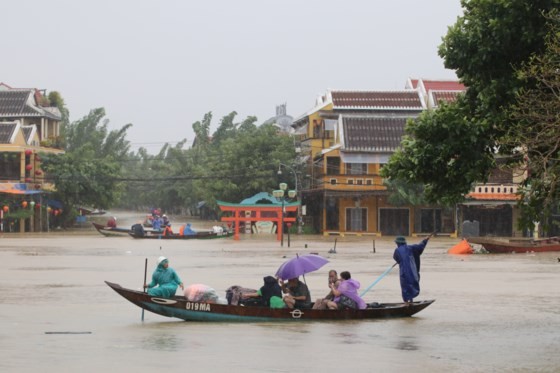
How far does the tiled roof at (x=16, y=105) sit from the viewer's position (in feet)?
257

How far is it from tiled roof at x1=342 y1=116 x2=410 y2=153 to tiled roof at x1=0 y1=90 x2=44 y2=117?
Answer: 2435 centimetres

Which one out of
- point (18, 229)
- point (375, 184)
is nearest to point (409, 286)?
point (375, 184)

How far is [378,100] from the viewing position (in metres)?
71.2

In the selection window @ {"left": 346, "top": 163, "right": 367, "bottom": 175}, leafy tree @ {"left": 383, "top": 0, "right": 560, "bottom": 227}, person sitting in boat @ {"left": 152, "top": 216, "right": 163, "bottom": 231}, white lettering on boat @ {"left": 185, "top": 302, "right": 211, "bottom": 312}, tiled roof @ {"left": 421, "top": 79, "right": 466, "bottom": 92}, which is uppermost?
tiled roof @ {"left": 421, "top": 79, "right": 466, "bottom": 92}

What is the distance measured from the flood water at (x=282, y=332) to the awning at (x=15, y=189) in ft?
128

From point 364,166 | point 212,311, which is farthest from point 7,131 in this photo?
point 212,311

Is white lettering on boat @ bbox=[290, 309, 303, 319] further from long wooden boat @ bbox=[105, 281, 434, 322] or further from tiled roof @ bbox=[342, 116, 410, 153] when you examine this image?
tiled roof @ bbox=[342, 116, 410, 153]

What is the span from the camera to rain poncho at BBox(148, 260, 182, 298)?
19.6 meters

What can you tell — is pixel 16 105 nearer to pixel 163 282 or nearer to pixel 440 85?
pixel 440 85

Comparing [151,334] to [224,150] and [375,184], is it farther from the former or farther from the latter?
[224,150]

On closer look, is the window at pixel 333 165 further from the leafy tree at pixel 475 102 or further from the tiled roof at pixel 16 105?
the leafy tree at pixel 475 102

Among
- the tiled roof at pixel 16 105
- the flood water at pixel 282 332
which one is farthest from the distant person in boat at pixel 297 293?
the tiled roof at pixel 16 105

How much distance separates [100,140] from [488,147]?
304 ft

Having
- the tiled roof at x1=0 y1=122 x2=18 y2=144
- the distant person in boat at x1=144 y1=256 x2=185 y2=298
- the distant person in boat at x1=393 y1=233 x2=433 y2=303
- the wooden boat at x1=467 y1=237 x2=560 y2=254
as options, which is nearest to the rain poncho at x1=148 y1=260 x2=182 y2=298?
the distant person in boat at x1=144 y1=256 x2=185 y2=298
